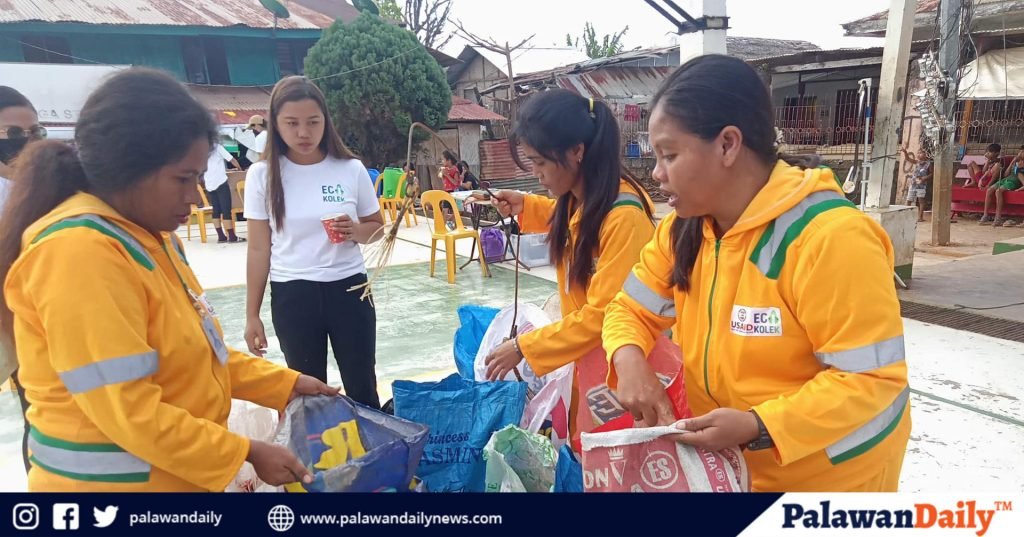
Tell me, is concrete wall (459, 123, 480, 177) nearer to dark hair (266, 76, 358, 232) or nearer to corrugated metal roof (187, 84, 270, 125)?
corrugated metal roof (187, 84, 270, 125)

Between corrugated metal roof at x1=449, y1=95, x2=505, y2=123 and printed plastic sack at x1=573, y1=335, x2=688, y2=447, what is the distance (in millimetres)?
15011

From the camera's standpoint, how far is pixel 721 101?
113 centimetres

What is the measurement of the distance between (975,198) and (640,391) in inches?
425

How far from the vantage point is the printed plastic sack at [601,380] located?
165 centimetres

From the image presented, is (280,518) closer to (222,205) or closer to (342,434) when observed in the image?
(342,434)

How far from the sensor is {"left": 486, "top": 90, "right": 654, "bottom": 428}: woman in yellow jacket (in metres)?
1.71

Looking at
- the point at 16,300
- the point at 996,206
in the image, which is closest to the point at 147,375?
the point at 16,300

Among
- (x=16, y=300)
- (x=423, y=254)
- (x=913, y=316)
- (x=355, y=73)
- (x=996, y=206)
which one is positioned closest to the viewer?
(x=16, y=300)

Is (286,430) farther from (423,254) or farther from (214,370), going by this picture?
(423,254)

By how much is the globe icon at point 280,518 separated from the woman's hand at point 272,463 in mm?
58

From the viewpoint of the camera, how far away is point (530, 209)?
229 centimetres

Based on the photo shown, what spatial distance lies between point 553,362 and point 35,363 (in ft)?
3.81

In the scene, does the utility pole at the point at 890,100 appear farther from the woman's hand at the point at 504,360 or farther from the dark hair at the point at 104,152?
the dark hair at the point at 104,152

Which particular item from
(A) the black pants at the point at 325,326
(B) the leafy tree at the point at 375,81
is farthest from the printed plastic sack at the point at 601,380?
(B) the leafy tree at the point at 375,81
